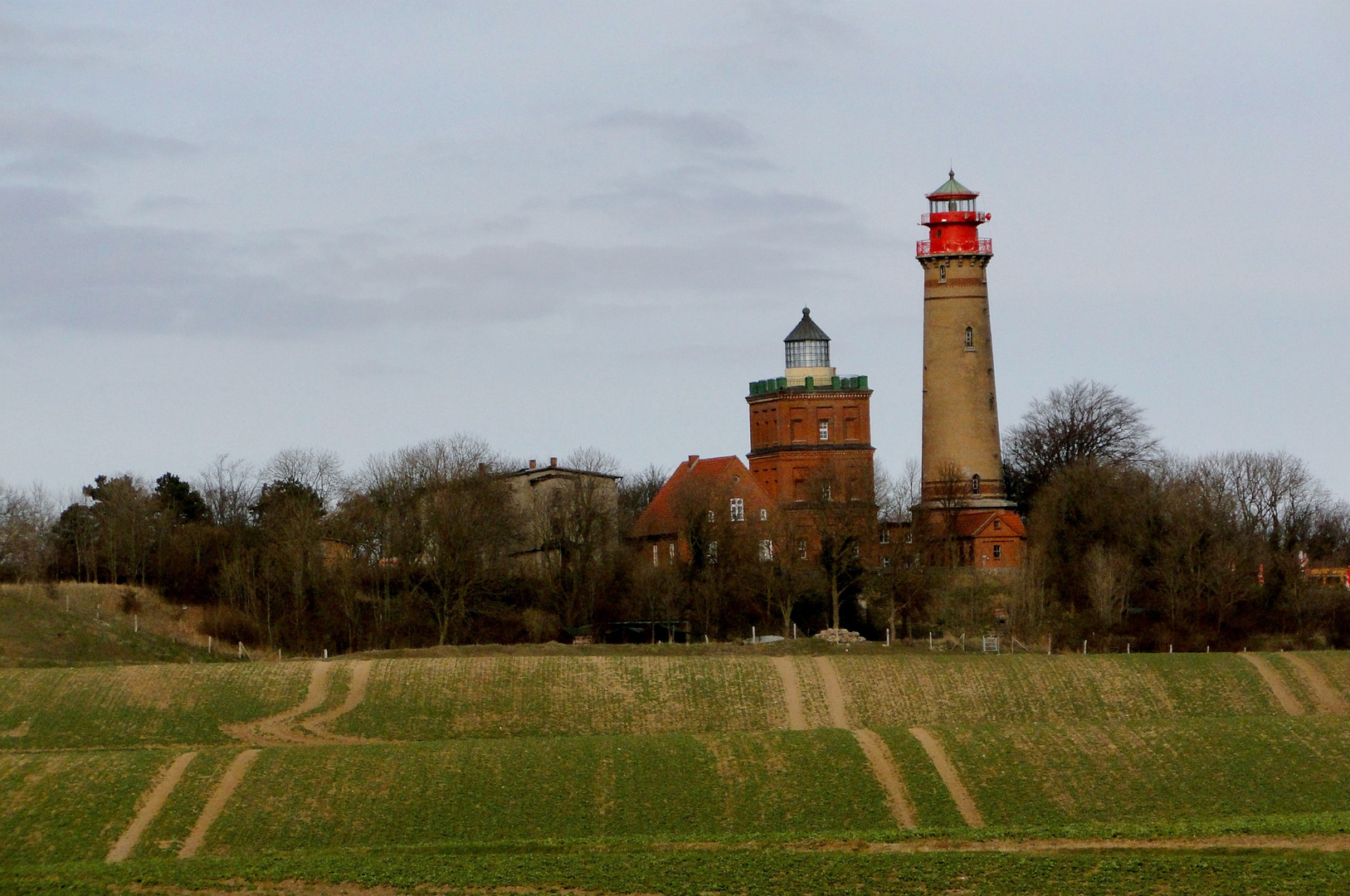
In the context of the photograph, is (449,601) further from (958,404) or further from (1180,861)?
(1180,861)

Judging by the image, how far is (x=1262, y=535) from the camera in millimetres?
80250

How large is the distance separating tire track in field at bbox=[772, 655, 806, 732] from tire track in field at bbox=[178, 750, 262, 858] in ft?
44.7

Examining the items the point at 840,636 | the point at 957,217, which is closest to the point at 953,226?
the point at 957,217

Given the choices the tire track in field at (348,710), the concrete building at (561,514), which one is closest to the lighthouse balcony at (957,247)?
the concrete building at (561,514)

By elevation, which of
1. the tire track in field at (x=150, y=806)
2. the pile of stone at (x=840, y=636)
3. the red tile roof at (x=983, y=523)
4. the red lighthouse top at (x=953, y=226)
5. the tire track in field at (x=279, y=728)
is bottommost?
the tire track in field at (x=150, y=806)

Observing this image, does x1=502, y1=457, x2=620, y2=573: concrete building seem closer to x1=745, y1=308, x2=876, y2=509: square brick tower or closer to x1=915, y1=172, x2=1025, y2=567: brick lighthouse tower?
x1=745, y1=308, x2=876, y2=509: square brick tower

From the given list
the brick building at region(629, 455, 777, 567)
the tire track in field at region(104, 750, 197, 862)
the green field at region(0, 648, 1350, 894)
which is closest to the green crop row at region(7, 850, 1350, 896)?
the green field at region(0, 648, 1350, 894)

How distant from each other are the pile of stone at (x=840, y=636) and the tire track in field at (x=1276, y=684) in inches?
590

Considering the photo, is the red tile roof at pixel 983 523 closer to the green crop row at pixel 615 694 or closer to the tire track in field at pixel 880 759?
the green crop row at pixel 615 694

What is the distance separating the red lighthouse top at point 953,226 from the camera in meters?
79.6

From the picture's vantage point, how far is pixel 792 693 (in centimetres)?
5338

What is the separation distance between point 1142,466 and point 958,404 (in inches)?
591

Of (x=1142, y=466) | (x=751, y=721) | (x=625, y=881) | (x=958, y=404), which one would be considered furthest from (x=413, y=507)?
(x=625, y=881)

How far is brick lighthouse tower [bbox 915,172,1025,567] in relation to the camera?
7962 cm
